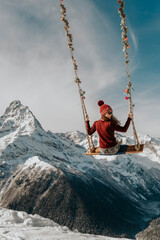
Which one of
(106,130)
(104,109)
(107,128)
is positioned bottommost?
(106,130)

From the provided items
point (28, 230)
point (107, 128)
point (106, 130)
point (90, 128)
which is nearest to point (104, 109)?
point (107, 128)

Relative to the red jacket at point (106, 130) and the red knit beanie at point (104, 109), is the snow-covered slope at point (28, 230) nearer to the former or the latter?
the red jacket at point (106, 130)

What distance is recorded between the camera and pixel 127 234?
191875 mm

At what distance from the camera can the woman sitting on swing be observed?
15562mm

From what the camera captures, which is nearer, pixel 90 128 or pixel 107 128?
pixel 107 128

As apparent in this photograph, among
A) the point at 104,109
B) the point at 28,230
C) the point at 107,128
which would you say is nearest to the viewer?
the point at 104,109

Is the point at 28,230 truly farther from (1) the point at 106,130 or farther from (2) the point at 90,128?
(1) the point at 106,130

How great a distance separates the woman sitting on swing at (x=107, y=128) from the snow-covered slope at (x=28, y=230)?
695cm

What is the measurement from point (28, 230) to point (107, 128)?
10.2 metres

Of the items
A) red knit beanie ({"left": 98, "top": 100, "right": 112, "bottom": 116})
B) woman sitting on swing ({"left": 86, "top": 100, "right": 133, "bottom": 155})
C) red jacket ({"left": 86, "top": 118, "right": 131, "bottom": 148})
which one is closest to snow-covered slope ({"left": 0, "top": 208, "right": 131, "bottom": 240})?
woman sitting on swing ({"left": 86, "top": 100, "right": 133, "bottom": 155})

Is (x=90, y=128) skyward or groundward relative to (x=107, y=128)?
skyward

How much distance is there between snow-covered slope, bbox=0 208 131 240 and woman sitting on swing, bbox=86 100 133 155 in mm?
6951

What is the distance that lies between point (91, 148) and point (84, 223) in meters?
191

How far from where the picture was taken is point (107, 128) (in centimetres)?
1600
